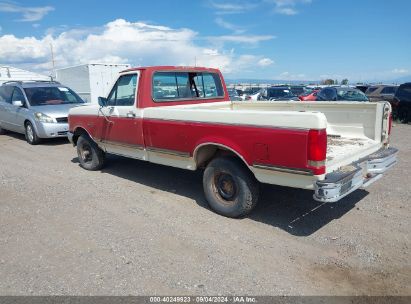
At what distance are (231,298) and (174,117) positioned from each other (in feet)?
8.84

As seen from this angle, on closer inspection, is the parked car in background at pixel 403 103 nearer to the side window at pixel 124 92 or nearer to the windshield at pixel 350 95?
the windshield at pixel 350 95

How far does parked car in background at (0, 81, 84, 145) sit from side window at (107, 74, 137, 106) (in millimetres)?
4458

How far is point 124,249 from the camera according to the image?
4.00 metres

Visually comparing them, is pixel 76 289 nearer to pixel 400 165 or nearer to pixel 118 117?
pixel 118 117

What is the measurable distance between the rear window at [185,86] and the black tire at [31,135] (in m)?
5.93

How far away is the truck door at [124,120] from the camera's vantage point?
5.73 metres

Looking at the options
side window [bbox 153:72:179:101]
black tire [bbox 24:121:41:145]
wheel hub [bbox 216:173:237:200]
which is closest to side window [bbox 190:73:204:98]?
side window [bbox 153:72:179:101]

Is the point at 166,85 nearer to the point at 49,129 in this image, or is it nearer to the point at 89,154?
the point at 89,154

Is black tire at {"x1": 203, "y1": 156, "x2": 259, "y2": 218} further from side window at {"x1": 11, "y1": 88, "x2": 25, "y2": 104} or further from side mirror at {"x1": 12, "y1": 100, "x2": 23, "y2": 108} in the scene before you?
side window at {"x1": 11, "y1": 88, "x2": 25, "y2": 104}

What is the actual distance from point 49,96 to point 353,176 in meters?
9.70

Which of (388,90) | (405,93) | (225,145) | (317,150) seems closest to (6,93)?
(225,145)

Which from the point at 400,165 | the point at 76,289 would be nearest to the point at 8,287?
the point at 76,289

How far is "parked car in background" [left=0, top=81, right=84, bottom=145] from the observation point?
10.1 meters

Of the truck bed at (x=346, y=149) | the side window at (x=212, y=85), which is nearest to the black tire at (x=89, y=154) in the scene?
the side window at (x=212, y=85)
